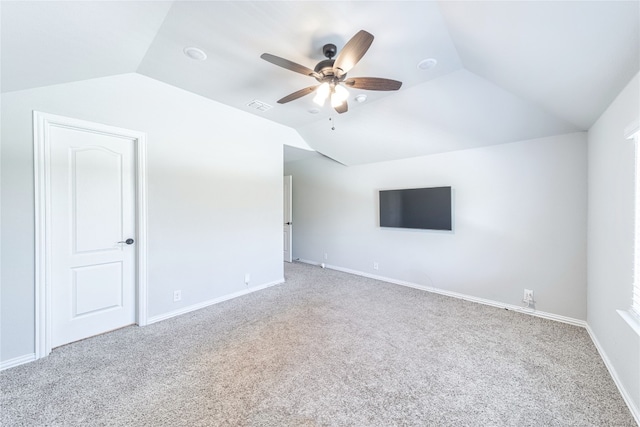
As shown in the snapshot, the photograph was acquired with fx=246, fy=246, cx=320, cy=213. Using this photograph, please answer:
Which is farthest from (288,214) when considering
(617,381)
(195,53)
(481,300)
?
(617,381)

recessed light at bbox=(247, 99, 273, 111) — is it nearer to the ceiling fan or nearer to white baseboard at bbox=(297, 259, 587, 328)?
the ceiling fan

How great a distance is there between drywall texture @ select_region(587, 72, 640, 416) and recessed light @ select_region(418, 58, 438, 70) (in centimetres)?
131

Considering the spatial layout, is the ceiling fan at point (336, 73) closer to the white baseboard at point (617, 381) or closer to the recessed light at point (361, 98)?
the recessed light at point (361, 98)

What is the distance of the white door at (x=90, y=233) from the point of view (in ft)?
7.64

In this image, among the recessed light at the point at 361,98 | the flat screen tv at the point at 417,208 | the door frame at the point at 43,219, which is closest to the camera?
the door frame at the point at 43,219

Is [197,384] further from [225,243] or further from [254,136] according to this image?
[254,136]

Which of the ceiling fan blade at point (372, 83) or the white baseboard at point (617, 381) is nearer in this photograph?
the white baseboard at point (617, 381)

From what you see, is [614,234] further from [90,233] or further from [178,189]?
[90,233]

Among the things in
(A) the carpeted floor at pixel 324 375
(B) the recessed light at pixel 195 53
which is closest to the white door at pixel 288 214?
(A) the carpeted floor at pixel 324 375

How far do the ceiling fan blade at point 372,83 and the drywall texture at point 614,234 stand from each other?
1.50 meters

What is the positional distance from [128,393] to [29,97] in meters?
2.56

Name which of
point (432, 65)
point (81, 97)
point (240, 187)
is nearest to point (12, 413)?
point (81, 97)

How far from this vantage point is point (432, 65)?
233cm

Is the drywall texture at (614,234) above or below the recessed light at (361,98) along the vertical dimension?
below
